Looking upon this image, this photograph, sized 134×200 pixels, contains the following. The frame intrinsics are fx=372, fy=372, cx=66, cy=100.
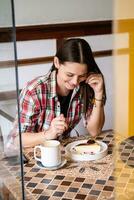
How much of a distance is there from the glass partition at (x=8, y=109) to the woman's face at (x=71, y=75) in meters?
0.57

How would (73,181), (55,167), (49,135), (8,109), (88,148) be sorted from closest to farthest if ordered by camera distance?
1. (8,109)
2. (73,181)
3. (55,167)
4. (88,148)
5. (49,135)

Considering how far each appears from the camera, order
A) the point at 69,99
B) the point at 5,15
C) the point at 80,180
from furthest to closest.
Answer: the point at 69,99 < the point at 80,180 < the point at 5,15

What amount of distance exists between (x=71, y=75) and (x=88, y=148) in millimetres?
439

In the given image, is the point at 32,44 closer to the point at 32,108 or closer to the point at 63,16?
the point at 63,16

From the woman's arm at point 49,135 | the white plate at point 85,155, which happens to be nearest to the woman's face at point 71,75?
the woman's arm at point 49,135

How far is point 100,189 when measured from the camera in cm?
109

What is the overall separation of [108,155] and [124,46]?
0.79 m

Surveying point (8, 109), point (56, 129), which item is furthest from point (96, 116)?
point (8, 109)

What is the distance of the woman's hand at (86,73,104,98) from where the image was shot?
178 cm

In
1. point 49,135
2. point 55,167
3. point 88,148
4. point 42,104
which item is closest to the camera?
point 55,167

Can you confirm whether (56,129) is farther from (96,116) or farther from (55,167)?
(96,116)

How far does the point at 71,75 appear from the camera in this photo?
1.72m

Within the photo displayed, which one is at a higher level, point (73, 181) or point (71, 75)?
point (71, 75)

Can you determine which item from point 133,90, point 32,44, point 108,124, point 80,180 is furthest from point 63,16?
point 133,90
